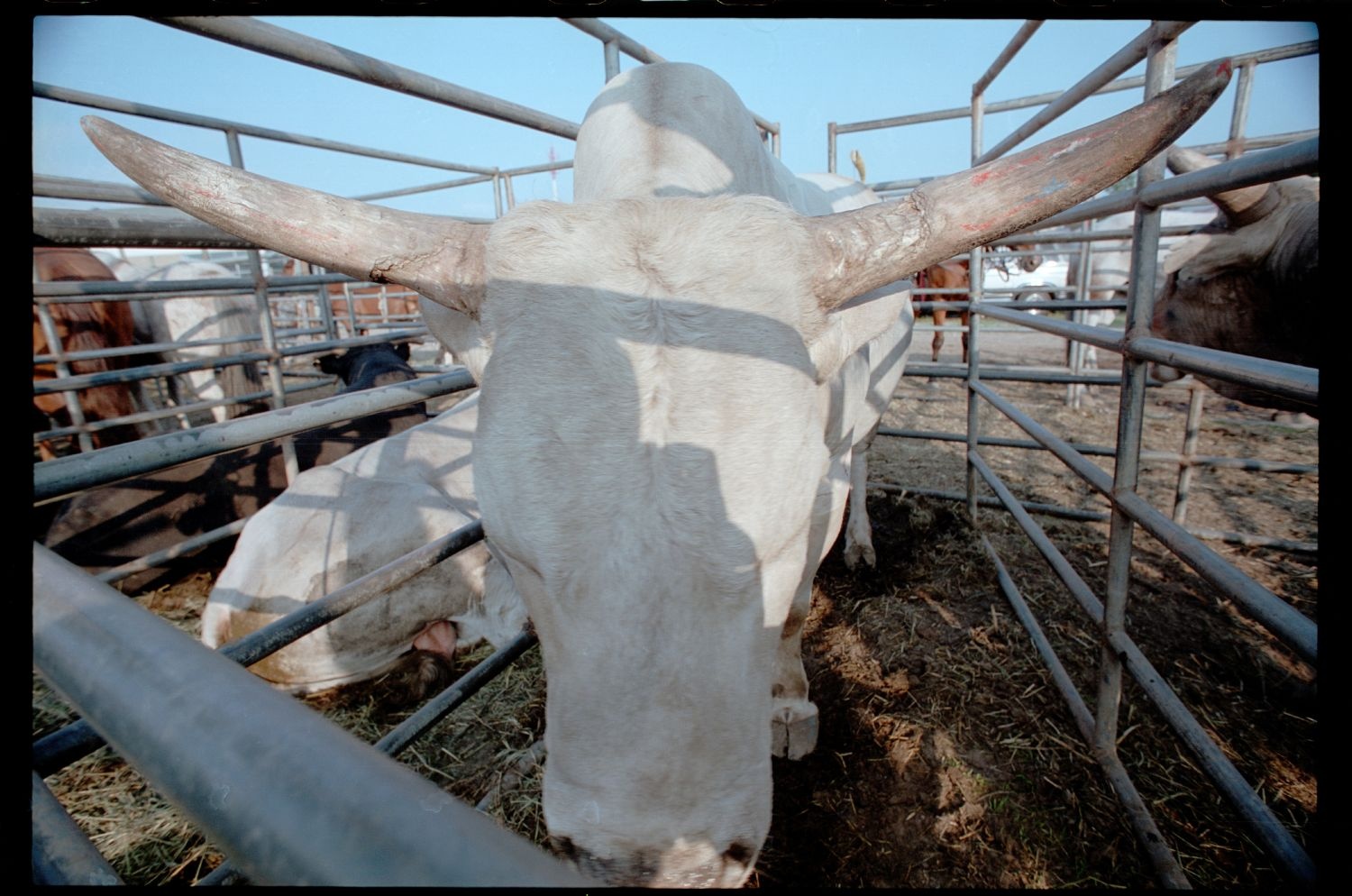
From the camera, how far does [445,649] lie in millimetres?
3414

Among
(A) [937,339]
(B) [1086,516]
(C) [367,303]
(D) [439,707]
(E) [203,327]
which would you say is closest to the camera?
(D) [439,707]

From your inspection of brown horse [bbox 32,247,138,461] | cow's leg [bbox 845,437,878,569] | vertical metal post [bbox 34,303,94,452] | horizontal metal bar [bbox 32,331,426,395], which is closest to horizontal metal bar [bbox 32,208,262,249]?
horizontal metal bar [bbox 32,331,426,395]

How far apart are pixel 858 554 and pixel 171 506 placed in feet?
14.7

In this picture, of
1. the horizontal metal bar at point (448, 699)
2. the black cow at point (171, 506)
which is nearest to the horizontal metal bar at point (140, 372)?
the black cow at point (171, 506)

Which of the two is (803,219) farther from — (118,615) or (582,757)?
(118,615)

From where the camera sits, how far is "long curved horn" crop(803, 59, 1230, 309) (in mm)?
1218

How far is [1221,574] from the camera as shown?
4.75 ft

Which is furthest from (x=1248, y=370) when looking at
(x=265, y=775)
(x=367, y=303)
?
(x=367, y=303)

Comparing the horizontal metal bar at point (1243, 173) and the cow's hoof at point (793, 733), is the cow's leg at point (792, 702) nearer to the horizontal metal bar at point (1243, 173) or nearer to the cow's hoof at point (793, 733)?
the cow's hoof at point (793, 733)

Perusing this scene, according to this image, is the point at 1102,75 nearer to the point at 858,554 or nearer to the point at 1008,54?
the point at 1008,54

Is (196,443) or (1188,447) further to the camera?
(1188,447)

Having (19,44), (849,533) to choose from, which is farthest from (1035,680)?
(19,44)

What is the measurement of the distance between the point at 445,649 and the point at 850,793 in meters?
2.21

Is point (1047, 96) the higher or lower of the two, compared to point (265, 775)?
higher
